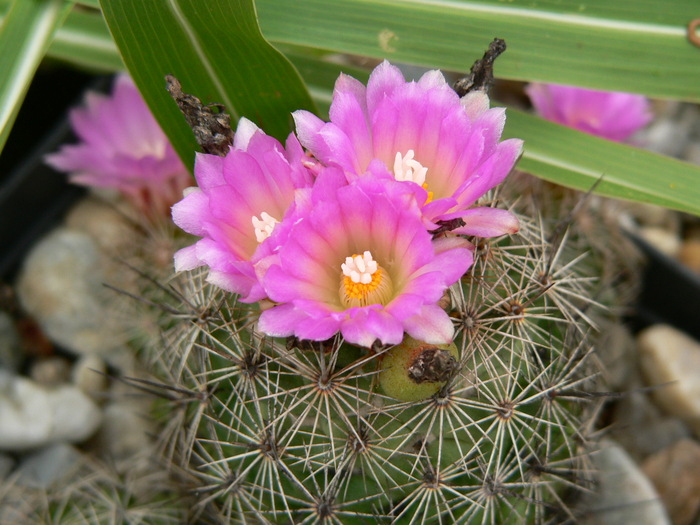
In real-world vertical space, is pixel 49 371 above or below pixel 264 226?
below

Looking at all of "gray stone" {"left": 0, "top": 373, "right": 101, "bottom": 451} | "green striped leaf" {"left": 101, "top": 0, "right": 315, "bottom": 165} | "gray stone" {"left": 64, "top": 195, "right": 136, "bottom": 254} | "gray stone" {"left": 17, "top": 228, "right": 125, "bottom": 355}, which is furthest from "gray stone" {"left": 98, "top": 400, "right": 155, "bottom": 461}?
"green striped leaf" {"left": 101, "top": 0, "right": 315, "bottom": 165}

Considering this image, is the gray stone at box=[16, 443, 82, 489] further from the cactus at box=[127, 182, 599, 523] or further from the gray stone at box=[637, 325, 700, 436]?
the gray stone at box=[637, 325, 700, 436]

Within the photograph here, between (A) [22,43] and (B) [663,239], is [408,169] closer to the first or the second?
(A) [22,43]

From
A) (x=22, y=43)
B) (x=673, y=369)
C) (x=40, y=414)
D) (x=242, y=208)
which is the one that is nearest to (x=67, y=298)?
(x=40, y=414)

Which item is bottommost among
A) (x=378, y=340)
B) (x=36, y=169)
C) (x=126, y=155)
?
(x=36, y=169)

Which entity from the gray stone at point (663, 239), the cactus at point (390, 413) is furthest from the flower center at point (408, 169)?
the gray stone at point (663, 239)

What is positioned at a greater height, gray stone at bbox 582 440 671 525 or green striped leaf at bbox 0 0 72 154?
green striped leaf at bbox 0 0 72 154
